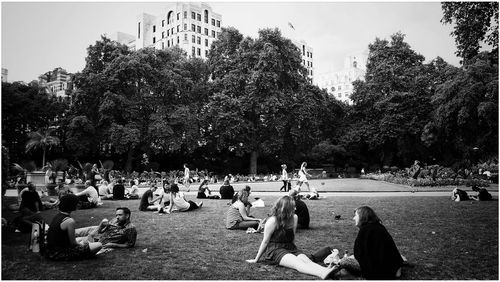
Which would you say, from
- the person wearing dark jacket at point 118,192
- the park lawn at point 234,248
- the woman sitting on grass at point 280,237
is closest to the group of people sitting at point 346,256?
the woman sitting on grass at point 280,237

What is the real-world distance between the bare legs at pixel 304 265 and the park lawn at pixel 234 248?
0.26ft

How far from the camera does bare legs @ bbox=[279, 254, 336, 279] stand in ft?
17.1

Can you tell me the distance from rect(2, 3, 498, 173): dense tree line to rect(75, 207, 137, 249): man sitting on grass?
26.0 metres

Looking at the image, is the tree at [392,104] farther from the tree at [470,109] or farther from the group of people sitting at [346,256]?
the group of people sitting at [346,256]

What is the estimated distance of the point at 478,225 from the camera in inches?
361

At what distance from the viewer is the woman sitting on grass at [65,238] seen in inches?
229

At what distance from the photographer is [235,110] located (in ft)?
119

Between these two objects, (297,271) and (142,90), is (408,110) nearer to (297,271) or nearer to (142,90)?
(142,90)

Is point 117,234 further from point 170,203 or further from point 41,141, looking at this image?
point 41,141

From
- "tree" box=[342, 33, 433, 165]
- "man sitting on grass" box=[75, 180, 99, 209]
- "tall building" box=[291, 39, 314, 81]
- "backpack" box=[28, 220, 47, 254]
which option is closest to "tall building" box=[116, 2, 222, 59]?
"tall building" box=[291, 39, 314, 81]

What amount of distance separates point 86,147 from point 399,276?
32.8 metres

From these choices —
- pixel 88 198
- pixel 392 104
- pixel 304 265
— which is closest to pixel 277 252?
pixel 304 265

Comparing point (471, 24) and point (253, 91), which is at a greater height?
point (253, 91)

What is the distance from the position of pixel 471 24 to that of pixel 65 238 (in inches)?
459
